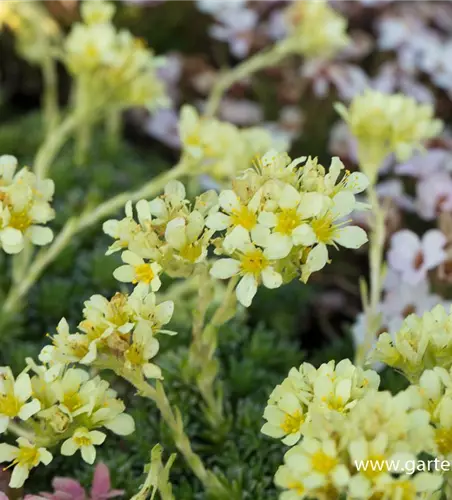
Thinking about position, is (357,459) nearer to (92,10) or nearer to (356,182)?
(356,182)

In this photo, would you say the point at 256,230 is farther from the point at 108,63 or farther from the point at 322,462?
the point at 108,63

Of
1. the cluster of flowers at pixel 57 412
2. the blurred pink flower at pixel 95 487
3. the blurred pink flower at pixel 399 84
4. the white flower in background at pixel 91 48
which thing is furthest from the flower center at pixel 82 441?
the blurred pink flower at pixel 399 84

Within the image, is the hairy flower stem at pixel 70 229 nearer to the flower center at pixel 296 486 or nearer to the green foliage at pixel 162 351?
the green foliage at pixel 162 351

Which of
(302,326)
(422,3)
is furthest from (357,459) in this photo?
(422,3)

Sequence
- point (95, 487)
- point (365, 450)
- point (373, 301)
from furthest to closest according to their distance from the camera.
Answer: point (373, 301)
point (95, 487)
point (365, 450)

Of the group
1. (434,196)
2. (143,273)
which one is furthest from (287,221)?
(434,196)

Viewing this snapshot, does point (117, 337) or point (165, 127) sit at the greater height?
point (117, 337)

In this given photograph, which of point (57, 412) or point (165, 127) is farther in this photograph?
point (165, 127)
